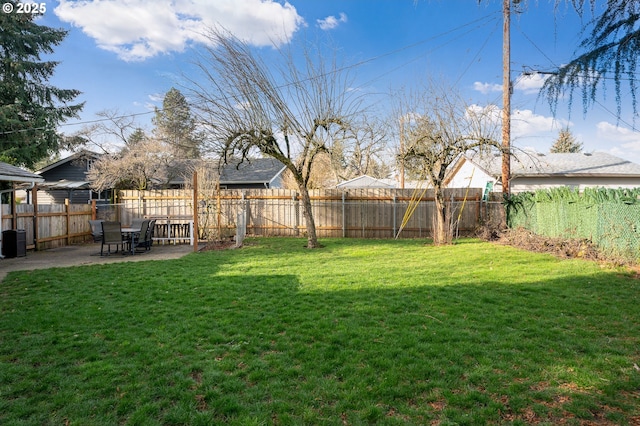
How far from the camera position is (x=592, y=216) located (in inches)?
315

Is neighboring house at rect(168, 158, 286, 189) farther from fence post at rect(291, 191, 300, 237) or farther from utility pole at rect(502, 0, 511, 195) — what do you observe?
utility pole at rect(502, 0, 511, 195)

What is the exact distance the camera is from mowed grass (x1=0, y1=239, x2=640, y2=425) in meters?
2.40

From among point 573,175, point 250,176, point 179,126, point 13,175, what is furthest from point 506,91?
point 179,126

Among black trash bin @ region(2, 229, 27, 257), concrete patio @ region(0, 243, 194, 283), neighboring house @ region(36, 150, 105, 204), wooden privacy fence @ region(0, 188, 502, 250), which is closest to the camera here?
concrete patio @ region(0, 243, 194, 283)

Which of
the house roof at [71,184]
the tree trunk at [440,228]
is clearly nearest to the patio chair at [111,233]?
the tree trunk at [440,228]

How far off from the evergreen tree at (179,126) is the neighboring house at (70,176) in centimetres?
417

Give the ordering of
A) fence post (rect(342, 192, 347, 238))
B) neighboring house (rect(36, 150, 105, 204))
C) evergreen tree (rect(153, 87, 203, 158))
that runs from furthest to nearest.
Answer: neighboring house (rect(36, 150, 105, 204))
fence post (rect(342, 192, 347, 238))
evergreen tree (rect(153, 87, 203, 158))

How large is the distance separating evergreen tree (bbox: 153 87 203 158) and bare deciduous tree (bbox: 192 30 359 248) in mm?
734

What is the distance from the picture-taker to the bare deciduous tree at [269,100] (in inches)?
381

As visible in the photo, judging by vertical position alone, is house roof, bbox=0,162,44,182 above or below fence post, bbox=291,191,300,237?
above

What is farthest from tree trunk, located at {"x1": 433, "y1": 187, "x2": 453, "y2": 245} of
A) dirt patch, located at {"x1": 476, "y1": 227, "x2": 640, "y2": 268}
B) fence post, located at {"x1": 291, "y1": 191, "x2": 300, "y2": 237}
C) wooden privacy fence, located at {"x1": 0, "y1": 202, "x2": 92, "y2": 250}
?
wooden privacy fence, located at {"x1": 0, "y1": 202, "x2": 92, "y2": 250}

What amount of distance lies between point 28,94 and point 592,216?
876 inches

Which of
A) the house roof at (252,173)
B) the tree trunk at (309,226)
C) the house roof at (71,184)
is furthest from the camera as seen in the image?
the house roof at (252,173)

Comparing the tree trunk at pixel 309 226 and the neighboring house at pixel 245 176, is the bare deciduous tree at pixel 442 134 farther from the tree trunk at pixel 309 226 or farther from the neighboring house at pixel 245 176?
the neighboring house at pixel 245 176
